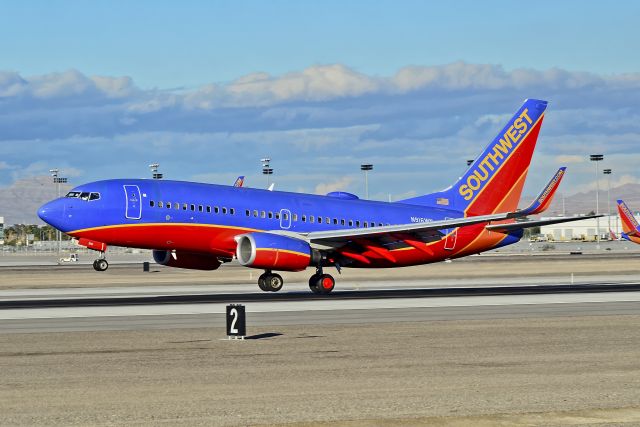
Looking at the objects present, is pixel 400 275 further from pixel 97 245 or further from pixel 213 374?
pixel 213 374

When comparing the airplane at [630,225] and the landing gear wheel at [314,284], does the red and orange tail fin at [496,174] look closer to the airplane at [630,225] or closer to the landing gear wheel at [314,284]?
the landing gear wheel at [314,284]

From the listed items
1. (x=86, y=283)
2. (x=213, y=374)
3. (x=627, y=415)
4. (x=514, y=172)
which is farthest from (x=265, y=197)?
(x=627, y=415)

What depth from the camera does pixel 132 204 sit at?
50.0 meters

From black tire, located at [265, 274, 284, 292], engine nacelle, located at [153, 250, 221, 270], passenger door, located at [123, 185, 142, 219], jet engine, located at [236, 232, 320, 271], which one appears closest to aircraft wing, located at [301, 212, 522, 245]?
jet engine, located at [236, 232, 320, 271]

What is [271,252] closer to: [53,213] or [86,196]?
[86,196]

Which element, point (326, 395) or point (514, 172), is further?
point (514, 172)

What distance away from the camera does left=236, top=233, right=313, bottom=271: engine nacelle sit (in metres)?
49.5

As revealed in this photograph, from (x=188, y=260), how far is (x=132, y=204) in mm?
5236

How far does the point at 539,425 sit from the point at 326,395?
4.50 meters

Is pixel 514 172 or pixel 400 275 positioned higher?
pixel 514 172

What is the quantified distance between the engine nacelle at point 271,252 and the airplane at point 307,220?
47 mm

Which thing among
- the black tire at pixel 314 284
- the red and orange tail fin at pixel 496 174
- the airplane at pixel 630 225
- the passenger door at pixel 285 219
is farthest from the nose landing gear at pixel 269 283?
the airplane at pixel 630 225

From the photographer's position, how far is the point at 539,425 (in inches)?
603

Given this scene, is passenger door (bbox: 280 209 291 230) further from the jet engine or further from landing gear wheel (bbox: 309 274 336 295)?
landing gear wheel (bbox: 309 274 336 295)
